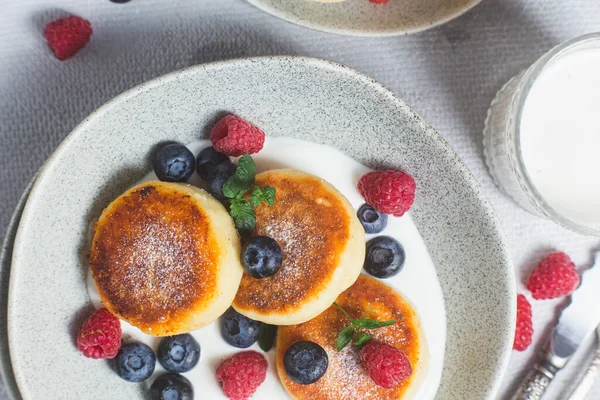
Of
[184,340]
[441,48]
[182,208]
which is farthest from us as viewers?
[441,48]

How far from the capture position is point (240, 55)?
53.2 inches

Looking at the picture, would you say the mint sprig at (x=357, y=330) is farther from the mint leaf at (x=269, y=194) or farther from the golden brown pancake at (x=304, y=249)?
the mint leaf at (x=269, y=194)

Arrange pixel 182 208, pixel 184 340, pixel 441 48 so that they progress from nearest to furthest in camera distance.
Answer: pixel 182 208
pixel 184 340
pixel 441 48

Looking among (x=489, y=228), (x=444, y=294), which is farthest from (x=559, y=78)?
(x=444, y=294)

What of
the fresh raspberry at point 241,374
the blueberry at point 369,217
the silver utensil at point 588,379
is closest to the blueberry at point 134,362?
the fresh raspberry at point 241,374

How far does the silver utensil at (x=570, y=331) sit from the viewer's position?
1354 mm

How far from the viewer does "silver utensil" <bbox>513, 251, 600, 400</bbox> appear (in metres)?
1.35

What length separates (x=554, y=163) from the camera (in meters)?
1.23

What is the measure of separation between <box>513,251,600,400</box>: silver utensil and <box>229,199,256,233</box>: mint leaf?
687 mm

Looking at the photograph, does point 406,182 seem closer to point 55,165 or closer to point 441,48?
point 441,48

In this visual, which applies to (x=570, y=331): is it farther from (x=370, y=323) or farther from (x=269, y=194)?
(x=269, y=194)

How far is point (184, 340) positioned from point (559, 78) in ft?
2.82

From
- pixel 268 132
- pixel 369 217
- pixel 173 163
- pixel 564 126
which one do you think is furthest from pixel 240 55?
pixel 564 126

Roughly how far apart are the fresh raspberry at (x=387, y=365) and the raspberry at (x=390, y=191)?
→ 0.25 metres
